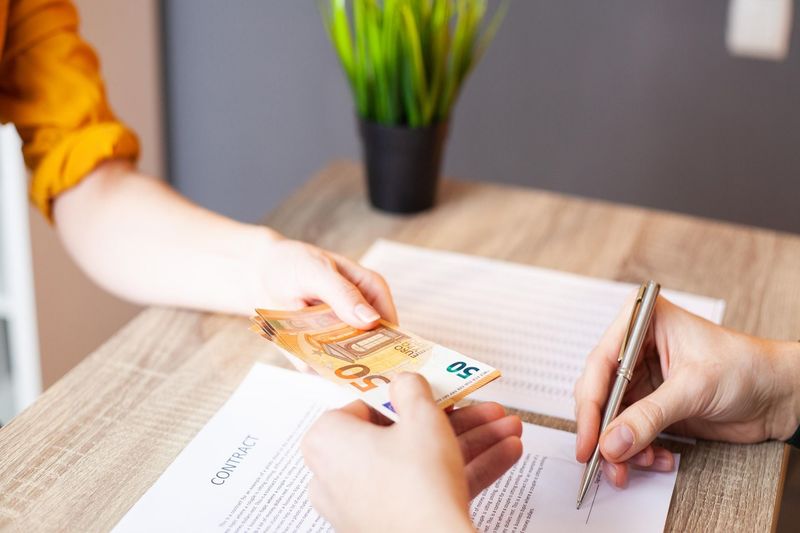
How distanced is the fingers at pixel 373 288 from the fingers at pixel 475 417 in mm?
236

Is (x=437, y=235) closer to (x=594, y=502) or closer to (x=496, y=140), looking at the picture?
(x=594, y=502)

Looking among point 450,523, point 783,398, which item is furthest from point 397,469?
point 783,398

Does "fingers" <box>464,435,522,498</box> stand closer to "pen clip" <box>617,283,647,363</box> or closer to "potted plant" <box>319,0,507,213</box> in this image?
"pen clip" <box>617,283,647,363</box>

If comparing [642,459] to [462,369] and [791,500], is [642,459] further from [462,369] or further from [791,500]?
[791,500]

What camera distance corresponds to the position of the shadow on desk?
191cm

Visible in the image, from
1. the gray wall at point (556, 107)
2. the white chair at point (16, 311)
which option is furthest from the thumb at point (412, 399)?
the gray wall at point (556, 107)

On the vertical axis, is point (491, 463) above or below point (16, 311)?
above

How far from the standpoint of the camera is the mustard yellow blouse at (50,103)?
44.6 inches

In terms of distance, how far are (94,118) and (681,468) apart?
796mm

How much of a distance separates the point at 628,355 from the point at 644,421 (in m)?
0.07

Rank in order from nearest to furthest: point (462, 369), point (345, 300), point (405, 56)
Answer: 1. point (462, 369)
2. point (345, 300)
3. point (405, 56)

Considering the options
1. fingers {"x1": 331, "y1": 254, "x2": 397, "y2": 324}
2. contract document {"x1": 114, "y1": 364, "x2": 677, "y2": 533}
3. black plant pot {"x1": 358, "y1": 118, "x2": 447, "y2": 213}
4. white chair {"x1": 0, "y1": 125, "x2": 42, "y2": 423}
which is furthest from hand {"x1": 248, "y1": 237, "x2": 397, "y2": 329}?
white chair {"x1": 0, "y1": 125, "x2": 42, "y2": 423}

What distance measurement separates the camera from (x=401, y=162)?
1351 mm

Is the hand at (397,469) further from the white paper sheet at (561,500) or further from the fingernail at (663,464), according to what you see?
the fingernail at (663,464)
